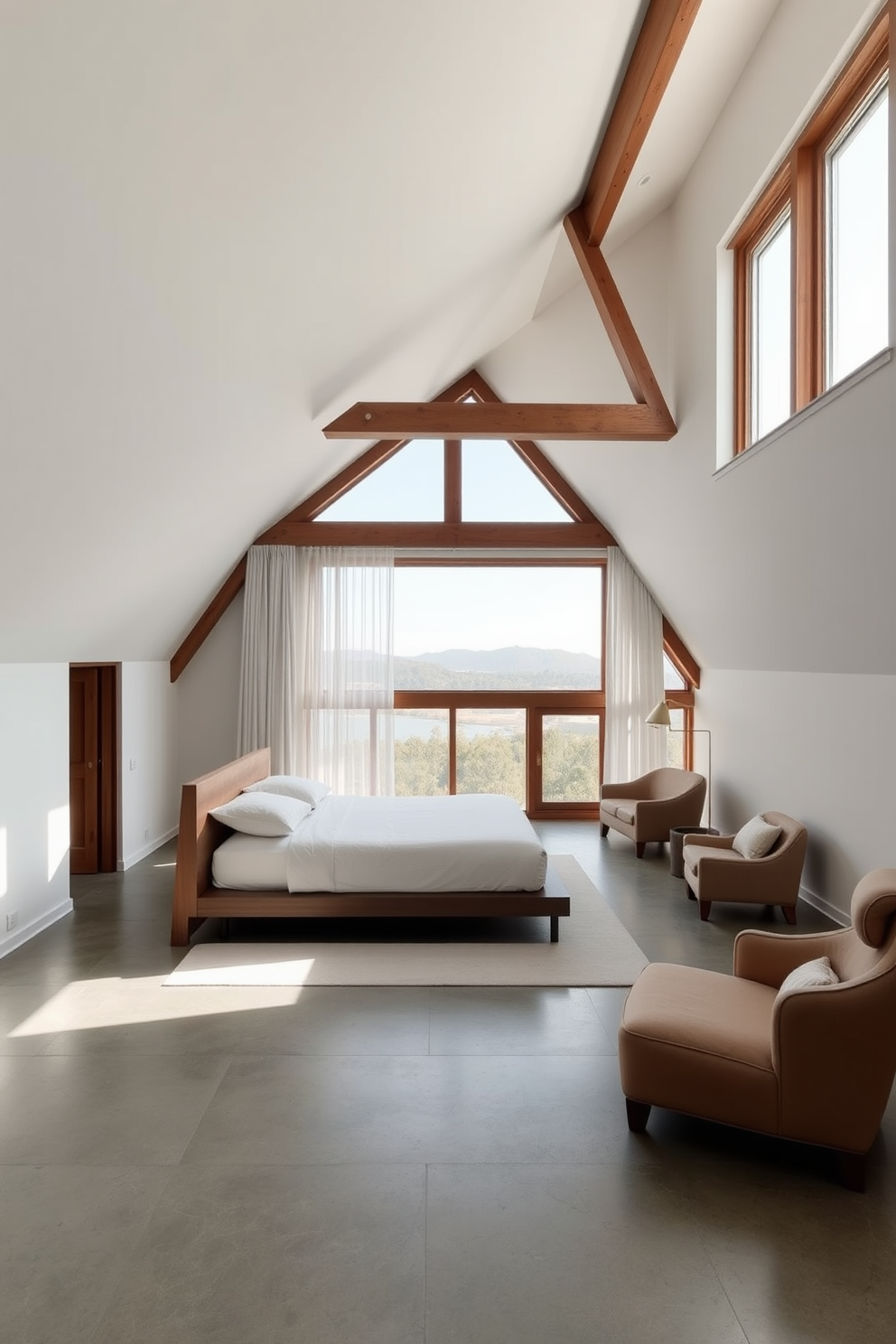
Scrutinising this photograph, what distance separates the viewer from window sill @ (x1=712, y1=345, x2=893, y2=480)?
3.34 metres

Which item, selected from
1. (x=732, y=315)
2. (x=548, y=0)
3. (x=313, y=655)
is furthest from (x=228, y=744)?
(x=548, y=0)

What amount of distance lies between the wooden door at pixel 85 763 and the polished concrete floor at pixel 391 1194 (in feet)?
8.81

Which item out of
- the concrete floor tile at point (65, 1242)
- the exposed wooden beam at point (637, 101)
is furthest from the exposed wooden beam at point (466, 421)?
the concrete floor tile at point (65, 1242)

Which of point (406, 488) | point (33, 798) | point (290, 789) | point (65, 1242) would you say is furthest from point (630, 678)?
point (65, 1242)

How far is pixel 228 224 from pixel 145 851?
5234 mm

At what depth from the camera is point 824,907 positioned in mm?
5145

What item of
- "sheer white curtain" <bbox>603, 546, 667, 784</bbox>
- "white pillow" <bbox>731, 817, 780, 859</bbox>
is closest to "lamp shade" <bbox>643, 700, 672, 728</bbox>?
"sheer white curtain" <bbox>603, 546, 667, 784</bbox>

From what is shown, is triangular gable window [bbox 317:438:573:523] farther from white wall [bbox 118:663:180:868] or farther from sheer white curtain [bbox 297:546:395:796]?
white wall [bbox 118:663:180:868]

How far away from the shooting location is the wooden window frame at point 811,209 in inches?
150

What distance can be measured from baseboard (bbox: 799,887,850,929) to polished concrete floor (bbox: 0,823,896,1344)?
1.87m

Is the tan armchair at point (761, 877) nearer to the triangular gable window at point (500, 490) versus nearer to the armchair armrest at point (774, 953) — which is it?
the armchair armrest at point (774, 953)

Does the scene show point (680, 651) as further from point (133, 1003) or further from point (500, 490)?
point (133, 1003)

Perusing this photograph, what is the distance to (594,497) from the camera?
7969mm

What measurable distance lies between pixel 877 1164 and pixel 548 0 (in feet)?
14.3
